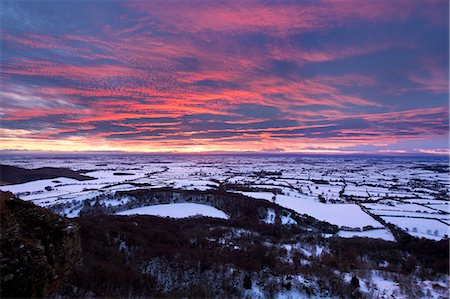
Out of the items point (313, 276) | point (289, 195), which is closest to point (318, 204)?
point (289, 195)

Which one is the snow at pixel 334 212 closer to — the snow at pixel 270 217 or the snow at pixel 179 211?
the snow at pixel 270 217

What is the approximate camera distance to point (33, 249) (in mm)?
5965

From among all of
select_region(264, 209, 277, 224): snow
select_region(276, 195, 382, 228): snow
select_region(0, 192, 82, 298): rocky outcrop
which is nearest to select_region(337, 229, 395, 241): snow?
select_region(276, 195, 382, 228): snow

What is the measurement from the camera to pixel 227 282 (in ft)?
42.1

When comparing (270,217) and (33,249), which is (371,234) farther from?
(33,249)

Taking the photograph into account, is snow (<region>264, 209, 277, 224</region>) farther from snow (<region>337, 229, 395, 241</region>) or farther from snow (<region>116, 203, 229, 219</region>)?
snow (<region>337, 229, 395, 241</region>)

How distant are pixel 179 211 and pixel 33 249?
111ft

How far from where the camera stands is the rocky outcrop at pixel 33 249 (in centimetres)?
548

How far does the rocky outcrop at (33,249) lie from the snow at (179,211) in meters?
29.8

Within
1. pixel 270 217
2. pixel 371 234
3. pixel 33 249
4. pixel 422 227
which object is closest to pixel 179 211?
pixel 270 217

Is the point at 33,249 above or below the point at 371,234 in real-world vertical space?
above

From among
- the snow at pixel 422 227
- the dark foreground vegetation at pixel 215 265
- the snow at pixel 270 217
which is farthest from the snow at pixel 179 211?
the snow at pixel 422 227

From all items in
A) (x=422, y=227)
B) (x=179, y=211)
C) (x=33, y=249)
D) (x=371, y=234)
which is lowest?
(x=371, y=234)

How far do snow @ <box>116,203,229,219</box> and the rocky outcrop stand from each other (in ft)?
97.9
